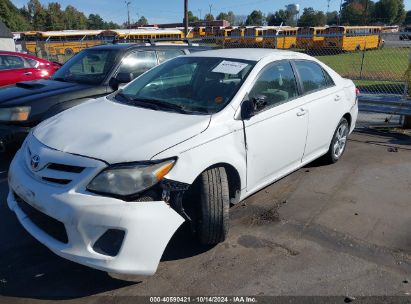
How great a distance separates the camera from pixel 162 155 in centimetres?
276

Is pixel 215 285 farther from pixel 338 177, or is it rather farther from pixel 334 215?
pixel 338 177

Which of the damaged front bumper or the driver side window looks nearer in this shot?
the damaged front bumper

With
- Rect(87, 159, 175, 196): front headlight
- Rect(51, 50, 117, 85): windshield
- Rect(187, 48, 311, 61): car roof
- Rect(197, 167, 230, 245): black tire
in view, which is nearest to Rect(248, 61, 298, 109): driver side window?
Rect(187, 48, 311, 61): car roof

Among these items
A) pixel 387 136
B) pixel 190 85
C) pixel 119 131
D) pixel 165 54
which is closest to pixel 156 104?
pixel 190 85

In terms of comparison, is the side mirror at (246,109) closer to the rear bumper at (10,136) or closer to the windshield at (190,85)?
the windshield at (190,85)

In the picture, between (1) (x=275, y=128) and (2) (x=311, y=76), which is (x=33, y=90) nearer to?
(1) (x=275, y=128)

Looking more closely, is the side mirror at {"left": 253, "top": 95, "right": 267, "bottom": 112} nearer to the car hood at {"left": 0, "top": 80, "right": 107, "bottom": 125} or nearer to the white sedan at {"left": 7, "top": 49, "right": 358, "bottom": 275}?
the white sedan at {"left": 7, "top": 49, "right": 358, "bottom": 275}

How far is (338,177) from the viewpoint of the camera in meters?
5.04

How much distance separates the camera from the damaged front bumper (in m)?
2.54

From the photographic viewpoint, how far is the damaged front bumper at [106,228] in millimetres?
2541

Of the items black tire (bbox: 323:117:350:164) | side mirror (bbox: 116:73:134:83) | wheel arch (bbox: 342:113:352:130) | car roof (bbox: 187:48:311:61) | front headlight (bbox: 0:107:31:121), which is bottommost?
black tire (bbox: 323:117:350:164)

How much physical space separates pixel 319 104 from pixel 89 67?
146 inches

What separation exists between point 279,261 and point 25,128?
3689mm

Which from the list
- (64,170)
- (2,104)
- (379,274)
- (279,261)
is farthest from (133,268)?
(2,104)
